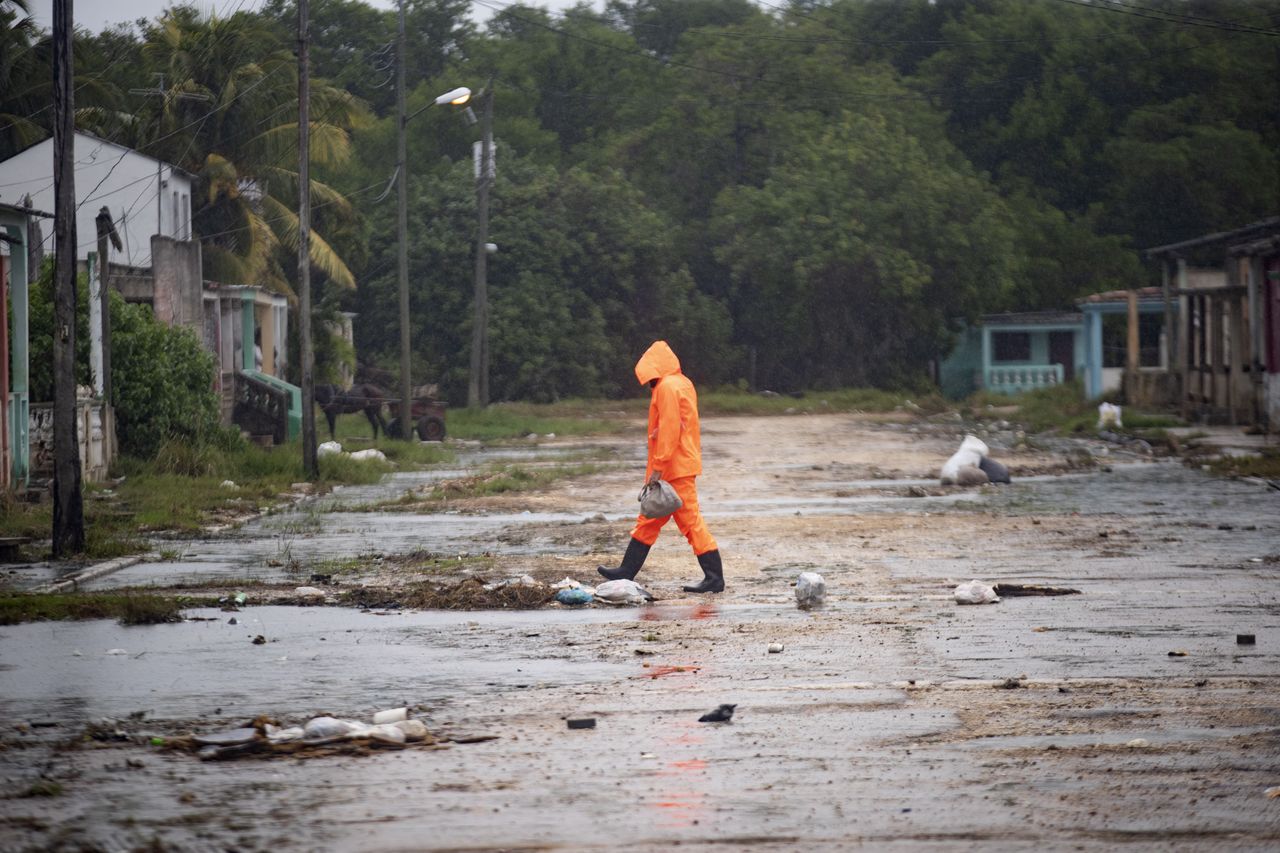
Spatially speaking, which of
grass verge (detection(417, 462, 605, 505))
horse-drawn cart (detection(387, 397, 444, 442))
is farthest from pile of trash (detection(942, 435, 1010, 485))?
horse-drawn cart (detection(387, 397, 444, 442))

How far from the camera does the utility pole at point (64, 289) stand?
1423 centimetres

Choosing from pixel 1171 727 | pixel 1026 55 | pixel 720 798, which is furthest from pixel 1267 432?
pixel 1026 55

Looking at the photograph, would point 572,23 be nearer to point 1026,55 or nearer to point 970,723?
point 1026,55

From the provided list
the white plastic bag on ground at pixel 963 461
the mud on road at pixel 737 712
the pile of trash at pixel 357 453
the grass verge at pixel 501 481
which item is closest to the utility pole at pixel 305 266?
the pile of trash at pixel 357 453

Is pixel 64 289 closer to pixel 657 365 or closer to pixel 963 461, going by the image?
pixel 657 365

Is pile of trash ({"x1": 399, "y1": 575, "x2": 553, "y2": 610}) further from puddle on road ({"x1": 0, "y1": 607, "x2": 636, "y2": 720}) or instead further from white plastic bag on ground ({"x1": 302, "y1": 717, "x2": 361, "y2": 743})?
white plastic bag on ground ({"x1": 302, "y1": 717, "x2": 361, "y2": 743})

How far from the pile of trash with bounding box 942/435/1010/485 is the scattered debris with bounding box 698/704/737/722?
15.0m

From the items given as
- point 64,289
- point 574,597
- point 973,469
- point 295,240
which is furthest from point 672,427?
point 295,240

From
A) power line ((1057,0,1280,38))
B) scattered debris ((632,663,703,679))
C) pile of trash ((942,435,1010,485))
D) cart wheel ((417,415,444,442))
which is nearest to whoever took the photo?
scattered debris ((632,663,703,679))

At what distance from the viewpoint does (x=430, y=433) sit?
115 feet

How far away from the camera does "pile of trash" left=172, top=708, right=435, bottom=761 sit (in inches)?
270

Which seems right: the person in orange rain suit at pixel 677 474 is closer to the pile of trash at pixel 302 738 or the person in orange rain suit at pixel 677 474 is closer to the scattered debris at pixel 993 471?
the pile of trash at pixel 302 738

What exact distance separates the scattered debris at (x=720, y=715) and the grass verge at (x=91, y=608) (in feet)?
15.2

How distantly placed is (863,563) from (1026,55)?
5260 centimetres
